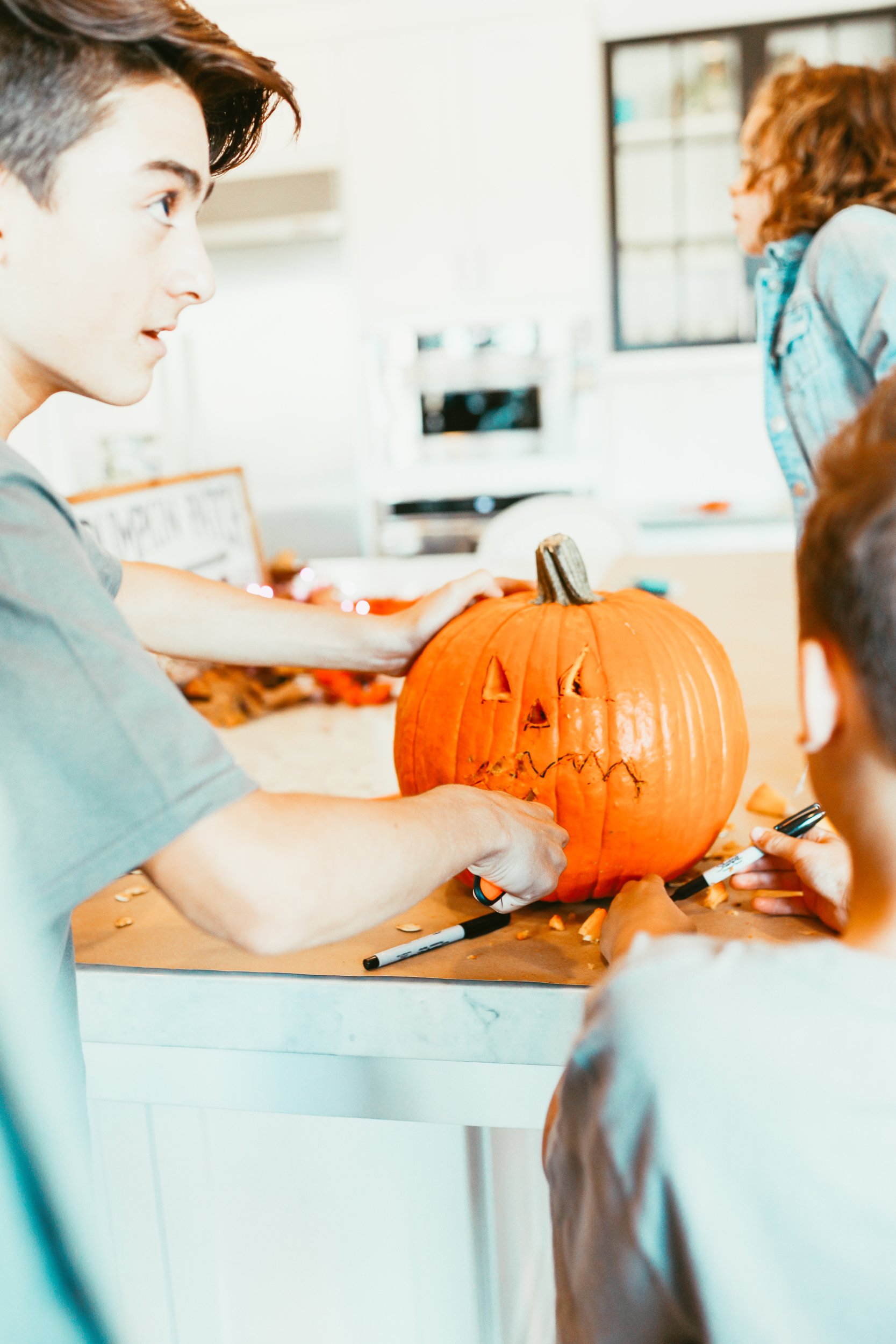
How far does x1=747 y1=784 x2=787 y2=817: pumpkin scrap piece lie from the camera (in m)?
0.99

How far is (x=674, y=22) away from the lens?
375 cm

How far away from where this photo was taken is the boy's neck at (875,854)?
0.47 meters

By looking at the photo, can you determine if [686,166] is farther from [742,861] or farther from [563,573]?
[742,861]

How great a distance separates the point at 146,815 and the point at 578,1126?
248mm

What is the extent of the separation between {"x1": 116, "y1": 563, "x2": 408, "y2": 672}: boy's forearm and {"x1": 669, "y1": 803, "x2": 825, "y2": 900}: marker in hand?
13.4 inches

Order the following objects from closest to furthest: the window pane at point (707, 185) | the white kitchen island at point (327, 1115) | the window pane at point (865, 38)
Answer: the white kitchen island at point (327, 1115) → the window pane at point (865, 38) → the window pane at point (707, 185)

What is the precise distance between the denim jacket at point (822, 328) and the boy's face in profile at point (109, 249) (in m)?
0.78

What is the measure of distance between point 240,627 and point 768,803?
0.51 metres

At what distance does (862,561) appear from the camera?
1.46ft

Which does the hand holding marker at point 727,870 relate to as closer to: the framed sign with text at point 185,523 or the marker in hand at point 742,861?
the marker in hand at point 742,861

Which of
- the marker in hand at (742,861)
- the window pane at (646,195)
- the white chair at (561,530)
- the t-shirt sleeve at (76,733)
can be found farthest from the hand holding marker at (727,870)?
the window pane at (646,195)

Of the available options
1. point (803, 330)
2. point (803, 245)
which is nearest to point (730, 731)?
point (803, 330)

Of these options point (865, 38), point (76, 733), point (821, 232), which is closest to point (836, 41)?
point (865, 38)

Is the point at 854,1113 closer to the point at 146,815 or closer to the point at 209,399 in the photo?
the point at 146,815
